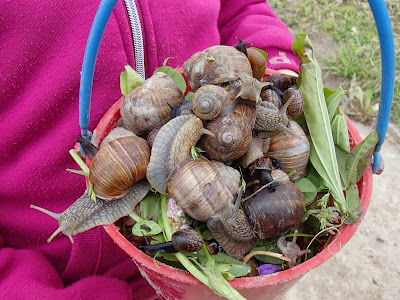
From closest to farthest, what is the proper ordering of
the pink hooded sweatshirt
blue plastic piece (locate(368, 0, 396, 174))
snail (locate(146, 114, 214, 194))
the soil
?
blue plastic piece (locate(368, 0, 396, 174)) → snail (locate(146, 114, 214, 194)) → the pink hooded sweatshirt → the soil

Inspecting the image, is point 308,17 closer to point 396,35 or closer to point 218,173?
point 396,35

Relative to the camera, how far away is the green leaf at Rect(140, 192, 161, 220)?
785 mm

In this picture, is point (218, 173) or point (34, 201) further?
point (34, 201)

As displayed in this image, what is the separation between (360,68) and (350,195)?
156 cm

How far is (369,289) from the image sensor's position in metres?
1.48

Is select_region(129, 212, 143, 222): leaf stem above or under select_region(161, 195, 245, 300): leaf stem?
above

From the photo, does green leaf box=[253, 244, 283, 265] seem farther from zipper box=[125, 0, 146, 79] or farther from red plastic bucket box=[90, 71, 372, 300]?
zipper box=[125, 0, 146, 79]

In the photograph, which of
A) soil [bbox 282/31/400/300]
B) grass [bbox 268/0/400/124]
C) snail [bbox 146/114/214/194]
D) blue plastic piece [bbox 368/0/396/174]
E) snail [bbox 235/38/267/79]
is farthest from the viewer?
Answer: grass [bbox 268/0/400/124]

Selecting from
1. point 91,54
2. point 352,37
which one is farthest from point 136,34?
point 352,37

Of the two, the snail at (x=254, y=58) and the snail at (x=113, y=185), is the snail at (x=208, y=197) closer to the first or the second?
the snail at (x=113, y=185)

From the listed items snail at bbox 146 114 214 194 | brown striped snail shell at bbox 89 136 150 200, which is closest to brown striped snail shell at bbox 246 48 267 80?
snail at bbox 146 114 214 194

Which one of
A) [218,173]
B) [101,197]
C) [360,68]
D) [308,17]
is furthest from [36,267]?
[308,17]

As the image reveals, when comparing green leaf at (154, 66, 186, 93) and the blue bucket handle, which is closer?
the blue bucket handle

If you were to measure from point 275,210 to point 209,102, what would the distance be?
0.24 m
